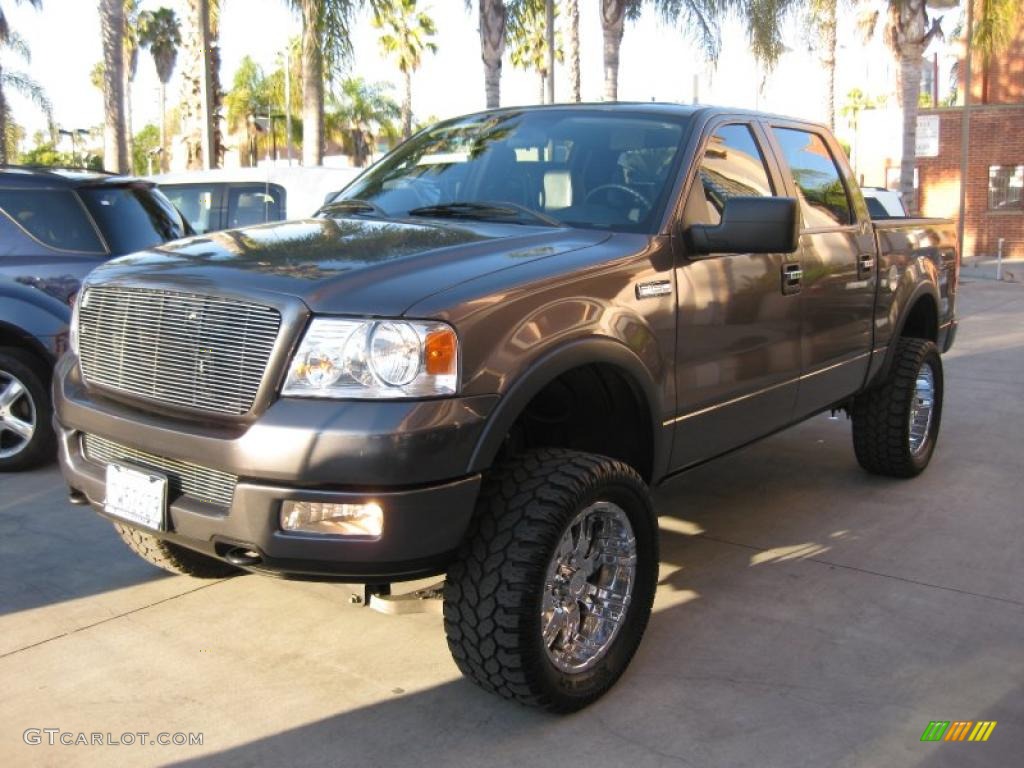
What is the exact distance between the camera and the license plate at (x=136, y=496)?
317cm

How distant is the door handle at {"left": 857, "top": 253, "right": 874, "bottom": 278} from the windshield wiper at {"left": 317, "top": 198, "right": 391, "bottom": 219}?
7.80 feet

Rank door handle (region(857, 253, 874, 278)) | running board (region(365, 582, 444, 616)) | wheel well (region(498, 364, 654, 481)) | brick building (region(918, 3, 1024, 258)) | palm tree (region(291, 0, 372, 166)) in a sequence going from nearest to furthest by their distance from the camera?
running board (region(365, 582, 444, 616)) → wheel well (region(498, 364, 654, 481)) → door handle (region(857, 253, 874, 278)) → palm tree (region(291, 0, 372, 166)) → brick building (region(918, 3, 1024, 258))

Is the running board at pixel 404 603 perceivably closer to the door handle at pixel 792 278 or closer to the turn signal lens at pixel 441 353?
the turn signal lens at pixel 441 353

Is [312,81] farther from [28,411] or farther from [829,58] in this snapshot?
[829,58]

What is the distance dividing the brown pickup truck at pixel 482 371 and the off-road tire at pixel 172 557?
0.02m

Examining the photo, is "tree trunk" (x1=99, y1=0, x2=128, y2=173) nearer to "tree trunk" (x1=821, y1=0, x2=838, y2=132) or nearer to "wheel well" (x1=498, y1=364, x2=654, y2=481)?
"tree trunk" (x1=821, y1=0, x2=838, y2=132)

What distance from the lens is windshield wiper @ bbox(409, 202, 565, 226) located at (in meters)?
3.98

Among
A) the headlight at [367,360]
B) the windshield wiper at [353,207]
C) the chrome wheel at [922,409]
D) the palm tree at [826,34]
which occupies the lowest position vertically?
the chrome wheel at [922,409]

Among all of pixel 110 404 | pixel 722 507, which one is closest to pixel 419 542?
pixel 110 404

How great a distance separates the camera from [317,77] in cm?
1727

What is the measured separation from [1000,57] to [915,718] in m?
31.1

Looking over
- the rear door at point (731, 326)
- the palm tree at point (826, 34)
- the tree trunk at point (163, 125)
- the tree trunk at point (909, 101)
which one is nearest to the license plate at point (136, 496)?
the rear door at point (731, 326)

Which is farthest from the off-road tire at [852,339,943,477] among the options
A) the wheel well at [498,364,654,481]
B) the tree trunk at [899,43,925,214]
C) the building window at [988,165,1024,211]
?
the building window at [988,165,1024,211]

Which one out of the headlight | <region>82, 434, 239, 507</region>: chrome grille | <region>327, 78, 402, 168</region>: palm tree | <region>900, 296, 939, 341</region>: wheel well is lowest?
<region>82, 434, 239, 507</region>: chrome grille
